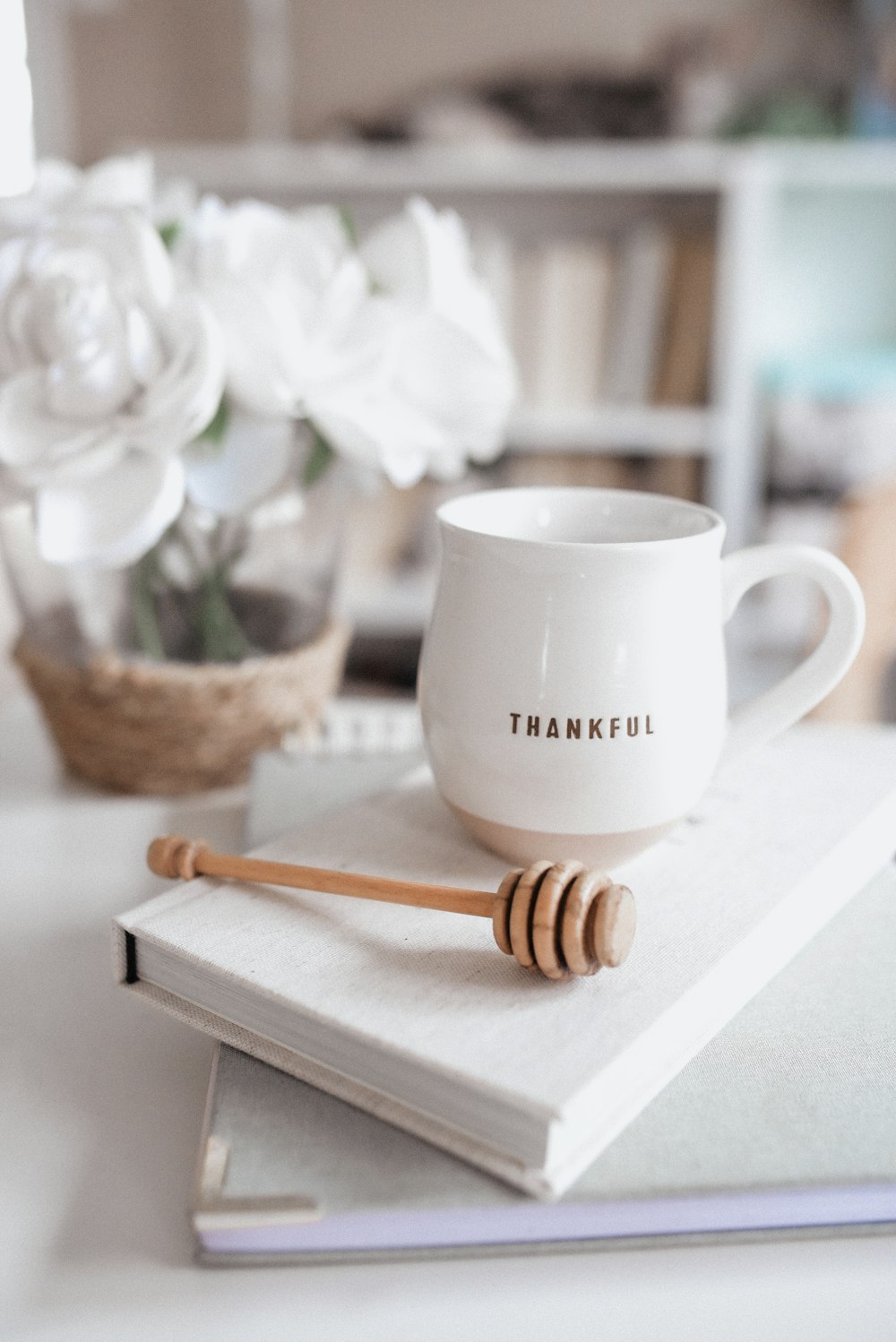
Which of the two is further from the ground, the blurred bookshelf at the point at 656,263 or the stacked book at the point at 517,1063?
the blurred bookshelf at the point at 656,263

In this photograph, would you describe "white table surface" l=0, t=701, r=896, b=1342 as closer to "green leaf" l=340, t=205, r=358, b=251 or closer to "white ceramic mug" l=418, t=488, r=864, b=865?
"white ceramic mug" l=418, t=488, r=864, b=865

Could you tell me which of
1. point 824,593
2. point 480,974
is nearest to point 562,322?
point 824,593

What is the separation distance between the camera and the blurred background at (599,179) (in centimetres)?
185

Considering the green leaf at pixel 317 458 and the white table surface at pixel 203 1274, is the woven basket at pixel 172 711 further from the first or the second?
the white table surface at pixel 203 1274

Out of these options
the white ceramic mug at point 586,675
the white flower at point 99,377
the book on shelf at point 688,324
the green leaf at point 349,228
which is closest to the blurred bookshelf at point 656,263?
the book on shelf at point 688,324

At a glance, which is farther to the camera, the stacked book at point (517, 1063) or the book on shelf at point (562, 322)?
the book on shelf at point (562, 322)

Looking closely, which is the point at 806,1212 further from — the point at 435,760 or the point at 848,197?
the point at 848,197

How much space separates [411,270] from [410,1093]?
426mm

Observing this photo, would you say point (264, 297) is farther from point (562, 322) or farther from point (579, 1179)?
point (562, 322)

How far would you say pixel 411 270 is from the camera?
0.61m

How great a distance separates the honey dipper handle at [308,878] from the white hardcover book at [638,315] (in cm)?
162

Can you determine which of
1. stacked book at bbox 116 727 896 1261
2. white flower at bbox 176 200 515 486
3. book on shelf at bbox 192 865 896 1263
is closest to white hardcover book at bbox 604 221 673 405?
white flower at bbox 176 200 515 486

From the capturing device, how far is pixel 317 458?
0.63 m

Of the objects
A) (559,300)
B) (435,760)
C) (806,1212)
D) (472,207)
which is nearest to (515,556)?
(435,760)
